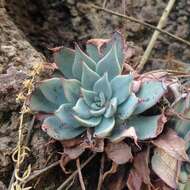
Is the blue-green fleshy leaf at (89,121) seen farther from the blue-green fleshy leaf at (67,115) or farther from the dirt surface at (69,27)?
the dirt surface at (69,27)

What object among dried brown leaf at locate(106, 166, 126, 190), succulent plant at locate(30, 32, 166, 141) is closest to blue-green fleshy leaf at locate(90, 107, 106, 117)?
succulent plant at locate(30, 32, 166, 141)

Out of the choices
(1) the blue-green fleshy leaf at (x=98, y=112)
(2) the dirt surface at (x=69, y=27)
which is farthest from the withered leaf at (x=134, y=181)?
(2) the dirt surface at (x=69, y=27)

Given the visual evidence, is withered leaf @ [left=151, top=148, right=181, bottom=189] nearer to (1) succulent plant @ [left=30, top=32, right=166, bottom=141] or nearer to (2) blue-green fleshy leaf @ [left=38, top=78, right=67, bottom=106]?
(1) succulent plant @ [left=30, top=32, right=166, bottom=141]

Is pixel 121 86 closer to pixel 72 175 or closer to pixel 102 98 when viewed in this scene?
pixel 102 98

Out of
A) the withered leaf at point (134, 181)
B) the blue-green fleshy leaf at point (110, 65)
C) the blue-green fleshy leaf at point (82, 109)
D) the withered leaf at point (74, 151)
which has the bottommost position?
the withered leaf at point (134, 181)

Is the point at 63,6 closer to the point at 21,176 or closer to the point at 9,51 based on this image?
the point at 9,51

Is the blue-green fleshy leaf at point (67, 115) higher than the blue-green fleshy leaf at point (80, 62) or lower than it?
lower
